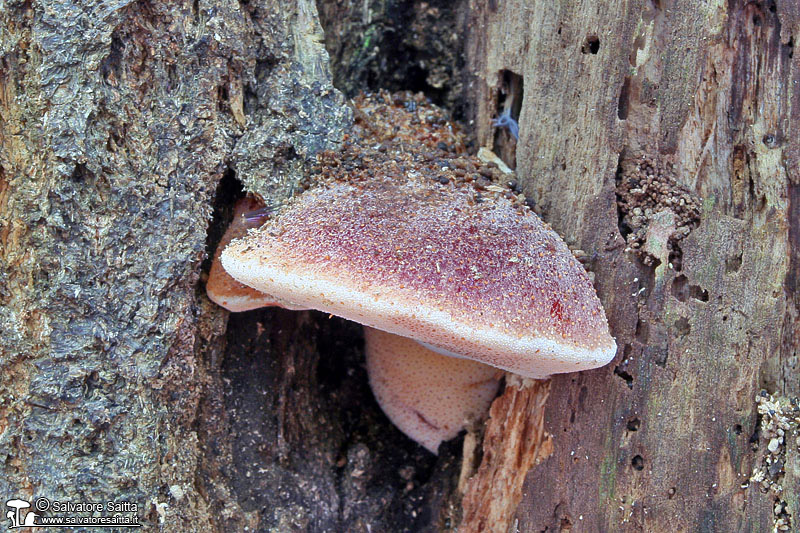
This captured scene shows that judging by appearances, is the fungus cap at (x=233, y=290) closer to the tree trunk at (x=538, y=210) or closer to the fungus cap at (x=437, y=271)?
the tree trunk at (x=538, y=210)

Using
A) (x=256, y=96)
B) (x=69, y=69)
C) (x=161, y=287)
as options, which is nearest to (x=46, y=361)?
(x=161, y=287)

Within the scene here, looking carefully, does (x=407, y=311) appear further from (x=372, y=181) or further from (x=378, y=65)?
(x=378, y=65)

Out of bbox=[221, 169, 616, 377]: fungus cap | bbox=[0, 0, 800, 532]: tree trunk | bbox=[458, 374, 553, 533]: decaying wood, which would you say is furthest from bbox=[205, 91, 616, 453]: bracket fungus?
bbox=[0, 0, 800, 532]: tree trunk

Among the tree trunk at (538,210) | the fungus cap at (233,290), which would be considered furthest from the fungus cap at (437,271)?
the tree trunk at (538,210)

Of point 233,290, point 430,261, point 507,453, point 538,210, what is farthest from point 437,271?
point 507,453

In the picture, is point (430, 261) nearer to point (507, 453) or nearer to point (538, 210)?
point (538, 210)

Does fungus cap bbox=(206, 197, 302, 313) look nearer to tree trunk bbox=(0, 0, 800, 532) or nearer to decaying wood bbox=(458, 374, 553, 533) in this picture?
tree trunk bbox=(0, 0, 800, 532)
